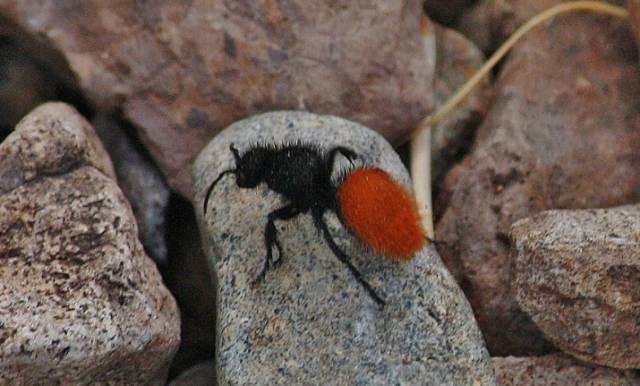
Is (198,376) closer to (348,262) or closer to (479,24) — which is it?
(348,262)

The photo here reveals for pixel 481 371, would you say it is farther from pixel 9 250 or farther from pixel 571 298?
pixel 9 250

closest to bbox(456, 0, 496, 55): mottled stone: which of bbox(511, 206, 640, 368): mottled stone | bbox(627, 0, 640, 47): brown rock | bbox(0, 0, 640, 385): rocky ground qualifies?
bbox(0, 0, 640, 385): rocky ground

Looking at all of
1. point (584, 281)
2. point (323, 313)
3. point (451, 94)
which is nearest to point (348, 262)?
point (323, 313)

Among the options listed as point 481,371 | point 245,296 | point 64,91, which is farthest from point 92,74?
point 481,371

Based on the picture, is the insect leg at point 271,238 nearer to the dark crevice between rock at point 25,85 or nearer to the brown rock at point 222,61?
the brown rock at point 222,61

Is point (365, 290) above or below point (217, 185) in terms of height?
below
